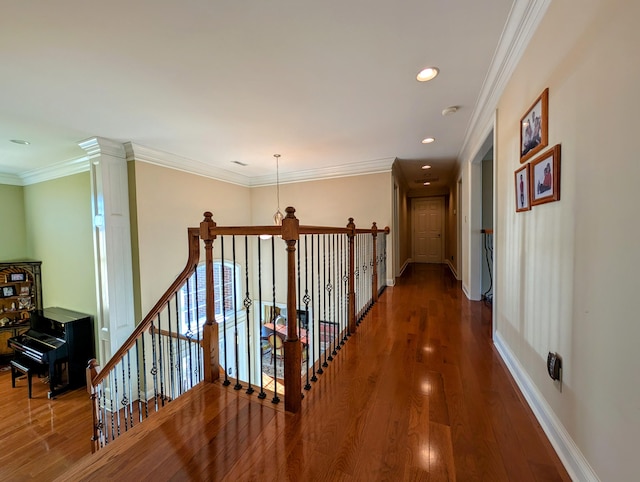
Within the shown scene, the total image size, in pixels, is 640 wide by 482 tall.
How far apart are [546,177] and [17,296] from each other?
802 cm

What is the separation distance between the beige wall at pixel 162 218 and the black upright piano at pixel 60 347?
1409mm

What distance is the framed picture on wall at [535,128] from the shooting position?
130 centimetres

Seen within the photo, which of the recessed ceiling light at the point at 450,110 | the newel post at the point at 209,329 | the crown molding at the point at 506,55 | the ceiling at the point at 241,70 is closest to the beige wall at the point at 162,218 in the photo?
the ceiling at the point at 241,70

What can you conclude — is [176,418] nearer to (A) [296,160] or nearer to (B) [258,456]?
(B) [258,456]

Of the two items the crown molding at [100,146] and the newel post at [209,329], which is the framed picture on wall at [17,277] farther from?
the newel post at [209,329]

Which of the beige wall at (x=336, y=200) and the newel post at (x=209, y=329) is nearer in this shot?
the newel post at (x=209, y=329)

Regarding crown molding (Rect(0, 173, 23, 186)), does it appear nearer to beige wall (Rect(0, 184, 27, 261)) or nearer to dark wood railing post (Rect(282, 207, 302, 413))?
beige wall (Rect(0, 184, 27, 261))

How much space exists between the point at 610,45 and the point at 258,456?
7.12ft

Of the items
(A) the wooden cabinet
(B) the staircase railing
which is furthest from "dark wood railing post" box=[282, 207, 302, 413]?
(A) the wooden cabinet

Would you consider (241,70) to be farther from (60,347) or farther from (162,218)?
(60,347)

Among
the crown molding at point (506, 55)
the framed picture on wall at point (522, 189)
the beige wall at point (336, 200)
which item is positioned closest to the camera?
the crown molding at point (506, 55)

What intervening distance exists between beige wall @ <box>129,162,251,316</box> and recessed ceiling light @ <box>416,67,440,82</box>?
3927 mm

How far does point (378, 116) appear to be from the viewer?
9.39 ft

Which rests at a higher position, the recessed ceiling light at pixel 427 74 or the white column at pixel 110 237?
the recessed ceiling light at pixel 427 74
